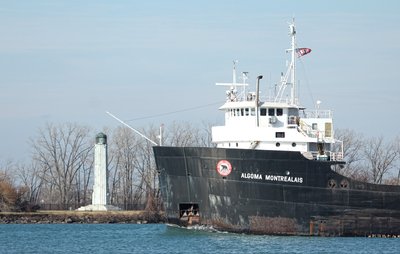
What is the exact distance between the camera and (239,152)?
162 ft

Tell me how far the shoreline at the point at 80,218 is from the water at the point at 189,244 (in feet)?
63.0

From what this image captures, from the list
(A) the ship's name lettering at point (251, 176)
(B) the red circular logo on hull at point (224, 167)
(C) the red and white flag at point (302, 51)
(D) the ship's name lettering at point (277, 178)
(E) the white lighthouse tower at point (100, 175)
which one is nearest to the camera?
(D) the ship's name lettering at point (277, 178)

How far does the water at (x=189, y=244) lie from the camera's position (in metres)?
45.3

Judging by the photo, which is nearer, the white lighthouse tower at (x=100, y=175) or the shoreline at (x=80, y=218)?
the shoreline at (x=80, y=218)

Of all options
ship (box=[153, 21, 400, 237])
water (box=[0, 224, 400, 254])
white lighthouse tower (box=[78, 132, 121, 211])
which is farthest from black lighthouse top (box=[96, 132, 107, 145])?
ship (box=[153, 21, 400, 237])

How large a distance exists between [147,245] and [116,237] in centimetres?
794

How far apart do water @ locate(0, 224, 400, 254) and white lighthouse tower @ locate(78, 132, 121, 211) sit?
921 inches

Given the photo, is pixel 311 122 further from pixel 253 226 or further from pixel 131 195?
pixel 131 195

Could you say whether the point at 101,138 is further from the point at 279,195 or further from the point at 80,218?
the point at 279,195

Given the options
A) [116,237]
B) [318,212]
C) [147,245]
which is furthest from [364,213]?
[116,237]

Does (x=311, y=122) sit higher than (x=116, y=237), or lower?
higher

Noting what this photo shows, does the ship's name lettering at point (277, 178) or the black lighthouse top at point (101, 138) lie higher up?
the black lighthouse top at point (101, 138)

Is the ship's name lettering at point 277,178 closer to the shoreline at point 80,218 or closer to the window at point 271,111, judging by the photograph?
the window at point 271,111

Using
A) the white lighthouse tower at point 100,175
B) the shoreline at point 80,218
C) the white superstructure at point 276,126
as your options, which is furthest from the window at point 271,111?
the white lighthouse tower at point 100,175
